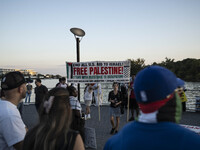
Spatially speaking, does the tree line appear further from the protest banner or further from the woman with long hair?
the woman with long hair

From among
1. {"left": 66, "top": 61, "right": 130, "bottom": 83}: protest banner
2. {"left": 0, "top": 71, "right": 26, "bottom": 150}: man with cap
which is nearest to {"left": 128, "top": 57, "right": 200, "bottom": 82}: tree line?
{"left": 66, "top": 61, "right": 130, "bottom": 83}: protest banner

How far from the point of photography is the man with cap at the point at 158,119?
88 centimetres

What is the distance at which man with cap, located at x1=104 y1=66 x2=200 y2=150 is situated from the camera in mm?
880

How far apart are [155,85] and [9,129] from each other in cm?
151

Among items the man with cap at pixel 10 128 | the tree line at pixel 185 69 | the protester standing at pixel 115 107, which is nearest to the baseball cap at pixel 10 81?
the man with cap at pixel 10 128

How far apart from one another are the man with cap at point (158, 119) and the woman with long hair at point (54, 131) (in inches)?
15.7

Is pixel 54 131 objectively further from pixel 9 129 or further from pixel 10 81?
pixel 10 81

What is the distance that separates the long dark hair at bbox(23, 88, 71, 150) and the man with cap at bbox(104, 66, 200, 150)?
19.3 inches

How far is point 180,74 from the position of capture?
38.2 m

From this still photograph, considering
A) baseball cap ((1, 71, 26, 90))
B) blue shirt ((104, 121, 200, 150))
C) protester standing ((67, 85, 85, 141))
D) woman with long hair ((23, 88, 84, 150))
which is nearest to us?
blue shirt ((104, 121, 200, 150))

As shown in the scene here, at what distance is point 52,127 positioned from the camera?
128 cm

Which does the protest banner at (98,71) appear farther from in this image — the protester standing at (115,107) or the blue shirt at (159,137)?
the blue shirt at (159,137)

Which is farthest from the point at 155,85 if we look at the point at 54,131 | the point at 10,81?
the point at 10,81

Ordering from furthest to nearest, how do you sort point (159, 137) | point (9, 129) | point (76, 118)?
point (76, 118) → point (9, 129) → point (159, 137)
